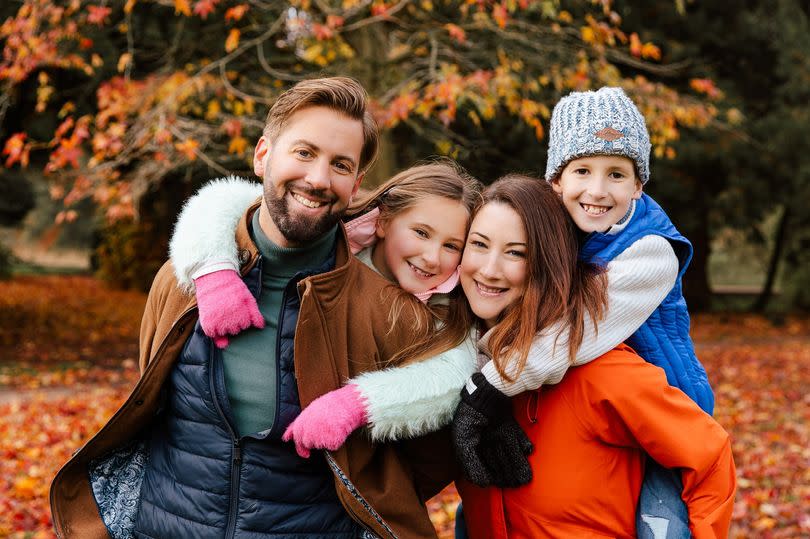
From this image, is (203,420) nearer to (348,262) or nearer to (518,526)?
(348,262)

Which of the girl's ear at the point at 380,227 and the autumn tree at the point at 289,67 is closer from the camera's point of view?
the girl's ear at the point at 380,227

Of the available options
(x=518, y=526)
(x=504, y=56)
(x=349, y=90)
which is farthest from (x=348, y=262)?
(x=504, y=56)

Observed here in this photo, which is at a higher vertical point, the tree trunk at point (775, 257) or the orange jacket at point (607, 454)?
the orange jacket at point (607, 454)

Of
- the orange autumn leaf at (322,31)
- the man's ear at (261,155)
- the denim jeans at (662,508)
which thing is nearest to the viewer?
the denim jeans at (662,508)

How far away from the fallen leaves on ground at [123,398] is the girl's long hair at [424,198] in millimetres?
2962

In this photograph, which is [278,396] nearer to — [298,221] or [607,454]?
[298,221]

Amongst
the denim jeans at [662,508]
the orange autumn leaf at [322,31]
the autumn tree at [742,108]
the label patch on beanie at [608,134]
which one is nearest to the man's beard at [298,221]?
the label patch on beanie at [608,134]

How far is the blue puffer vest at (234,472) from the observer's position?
2.38 meters

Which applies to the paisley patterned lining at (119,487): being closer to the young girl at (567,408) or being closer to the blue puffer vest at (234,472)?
the blue puffer vest at (234,472)

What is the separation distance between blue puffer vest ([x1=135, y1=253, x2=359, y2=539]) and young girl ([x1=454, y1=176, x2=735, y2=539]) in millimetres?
504

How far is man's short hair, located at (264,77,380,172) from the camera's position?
2504mm

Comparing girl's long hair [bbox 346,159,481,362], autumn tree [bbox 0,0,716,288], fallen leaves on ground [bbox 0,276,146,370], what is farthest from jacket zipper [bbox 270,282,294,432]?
fallen leaves on ground [bbox 0,276,146,370]

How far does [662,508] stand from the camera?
2484 millimetres

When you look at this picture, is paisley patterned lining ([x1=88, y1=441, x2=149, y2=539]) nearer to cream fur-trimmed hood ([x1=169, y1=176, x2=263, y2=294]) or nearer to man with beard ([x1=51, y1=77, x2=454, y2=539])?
man with beard ([x1=51, y1=77, x2=454, y2=539])
